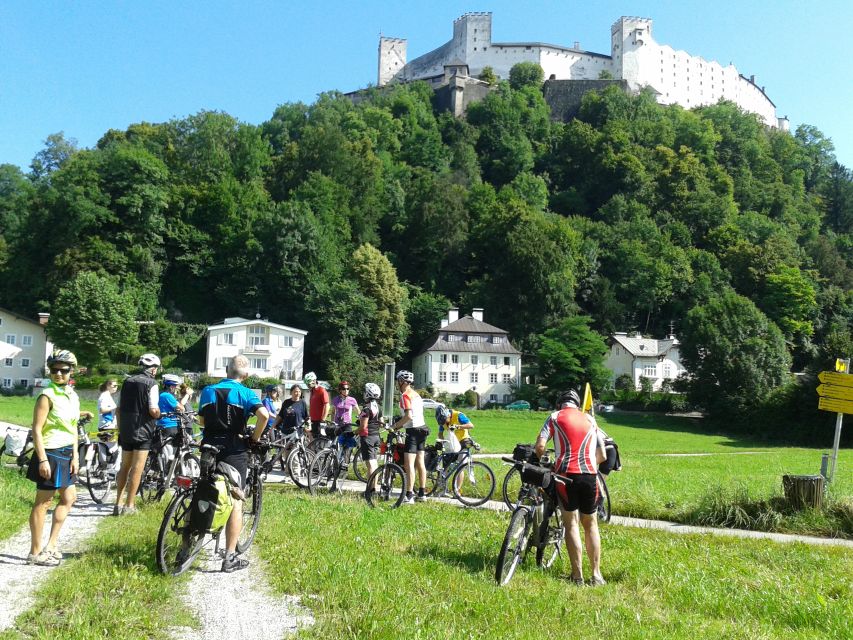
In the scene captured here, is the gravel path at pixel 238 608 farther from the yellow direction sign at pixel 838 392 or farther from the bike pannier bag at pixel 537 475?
the yellow direction sign at pixel 838 392

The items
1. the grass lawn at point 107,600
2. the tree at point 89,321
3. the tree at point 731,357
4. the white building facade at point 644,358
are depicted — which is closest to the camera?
the grass lawn at point 107,600

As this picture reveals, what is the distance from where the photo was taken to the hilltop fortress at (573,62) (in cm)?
14038

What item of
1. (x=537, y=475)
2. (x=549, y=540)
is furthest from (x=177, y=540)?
(x=549, y=540)

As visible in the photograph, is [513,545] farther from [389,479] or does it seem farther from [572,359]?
[572,359]

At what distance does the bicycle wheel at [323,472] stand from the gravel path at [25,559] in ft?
11.3

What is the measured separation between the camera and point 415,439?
12.0m

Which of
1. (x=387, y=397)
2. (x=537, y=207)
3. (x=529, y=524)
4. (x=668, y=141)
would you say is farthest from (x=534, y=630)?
(x=668, y=141)

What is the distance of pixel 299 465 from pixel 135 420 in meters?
4.56

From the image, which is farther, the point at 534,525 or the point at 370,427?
the point at 370,427

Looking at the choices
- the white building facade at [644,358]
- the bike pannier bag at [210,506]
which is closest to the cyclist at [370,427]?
the bike pannier bag at [210,506]

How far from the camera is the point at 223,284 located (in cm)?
7656

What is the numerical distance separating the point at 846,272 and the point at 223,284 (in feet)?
247

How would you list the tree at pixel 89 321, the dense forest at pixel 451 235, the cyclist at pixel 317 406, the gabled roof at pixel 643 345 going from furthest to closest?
the gabled roof at pixel 643 345, the dense forest at pixel 451 235, the tree at pixel 89 321, the cyclist at pixel 317 406

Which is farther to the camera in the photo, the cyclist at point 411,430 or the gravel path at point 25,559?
the cyclist at point 411,430
